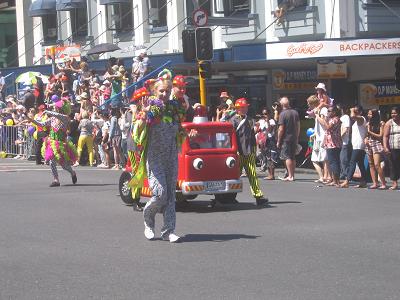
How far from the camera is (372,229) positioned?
11961 mm

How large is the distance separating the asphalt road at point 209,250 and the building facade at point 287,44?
8.27 m

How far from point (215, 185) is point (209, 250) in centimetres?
399

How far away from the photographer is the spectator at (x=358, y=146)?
18375mm

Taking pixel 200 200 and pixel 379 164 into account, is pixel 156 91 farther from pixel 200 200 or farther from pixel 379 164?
pixel 379 164

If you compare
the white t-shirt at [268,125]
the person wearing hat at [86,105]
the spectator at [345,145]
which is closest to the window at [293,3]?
the person wearing hat at [86,105]

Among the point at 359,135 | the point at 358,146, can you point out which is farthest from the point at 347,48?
the point at 358,146

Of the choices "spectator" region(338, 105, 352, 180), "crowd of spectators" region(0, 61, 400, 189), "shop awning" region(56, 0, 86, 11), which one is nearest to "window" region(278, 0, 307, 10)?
"crowd of spectators" region(0, 61, 400, 189)

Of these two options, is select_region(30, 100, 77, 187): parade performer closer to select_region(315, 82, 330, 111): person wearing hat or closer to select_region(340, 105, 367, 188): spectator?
select_region(315, 82, 330, 111): person wearing hat

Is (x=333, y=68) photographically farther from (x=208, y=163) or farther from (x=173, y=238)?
(x=173, y=238)

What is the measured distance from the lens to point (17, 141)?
30391 millimetres

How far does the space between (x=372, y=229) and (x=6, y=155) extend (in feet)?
69.0

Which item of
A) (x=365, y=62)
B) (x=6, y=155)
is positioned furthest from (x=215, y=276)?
(x=6, y=155)

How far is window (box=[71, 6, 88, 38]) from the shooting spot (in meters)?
40.2

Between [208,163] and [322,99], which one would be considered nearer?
[208,163]
